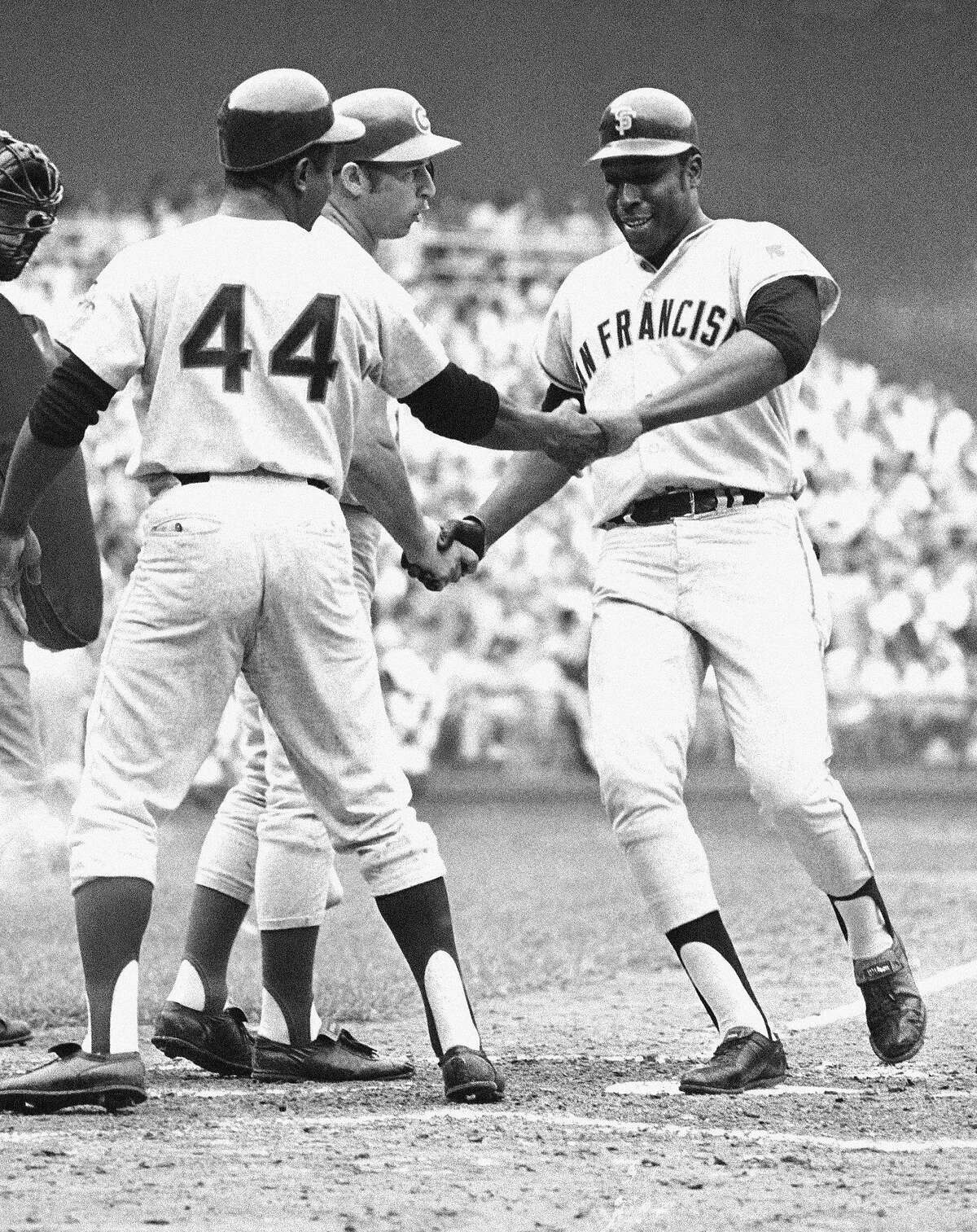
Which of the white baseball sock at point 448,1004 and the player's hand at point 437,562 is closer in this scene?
the white baseball sock at point 448,1004

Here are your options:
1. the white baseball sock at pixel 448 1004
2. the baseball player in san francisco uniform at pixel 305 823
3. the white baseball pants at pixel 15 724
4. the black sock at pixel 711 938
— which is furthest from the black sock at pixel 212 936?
the black sock at pixel 711 938

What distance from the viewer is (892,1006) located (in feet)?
14.0

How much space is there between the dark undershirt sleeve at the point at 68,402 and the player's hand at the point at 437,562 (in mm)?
937

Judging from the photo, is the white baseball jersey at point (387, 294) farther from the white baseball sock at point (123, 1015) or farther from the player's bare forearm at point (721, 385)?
the white baseball sock at point (123, 1015)

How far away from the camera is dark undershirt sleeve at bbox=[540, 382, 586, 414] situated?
15.6 ft

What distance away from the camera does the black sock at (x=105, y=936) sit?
12.0 feet

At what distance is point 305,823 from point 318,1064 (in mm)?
476

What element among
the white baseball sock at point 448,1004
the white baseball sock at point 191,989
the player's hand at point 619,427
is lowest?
the white baseball sock at point 191,989

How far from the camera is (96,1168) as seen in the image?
10.3 feet

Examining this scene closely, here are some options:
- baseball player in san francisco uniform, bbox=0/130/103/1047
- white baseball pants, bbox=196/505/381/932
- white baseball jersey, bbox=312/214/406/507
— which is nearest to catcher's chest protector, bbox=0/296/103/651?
baseball player in san francisco uniform, bbox=0/130/103/1047

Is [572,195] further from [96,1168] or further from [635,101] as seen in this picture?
[96,1168]

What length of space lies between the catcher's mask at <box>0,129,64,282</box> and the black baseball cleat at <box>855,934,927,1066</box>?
2511 millimetres

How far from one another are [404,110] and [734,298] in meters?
0.83

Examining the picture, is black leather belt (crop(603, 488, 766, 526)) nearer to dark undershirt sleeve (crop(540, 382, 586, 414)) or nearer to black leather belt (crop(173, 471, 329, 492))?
dark undershirt sleeve (crop(540, 382, 586, 414))
